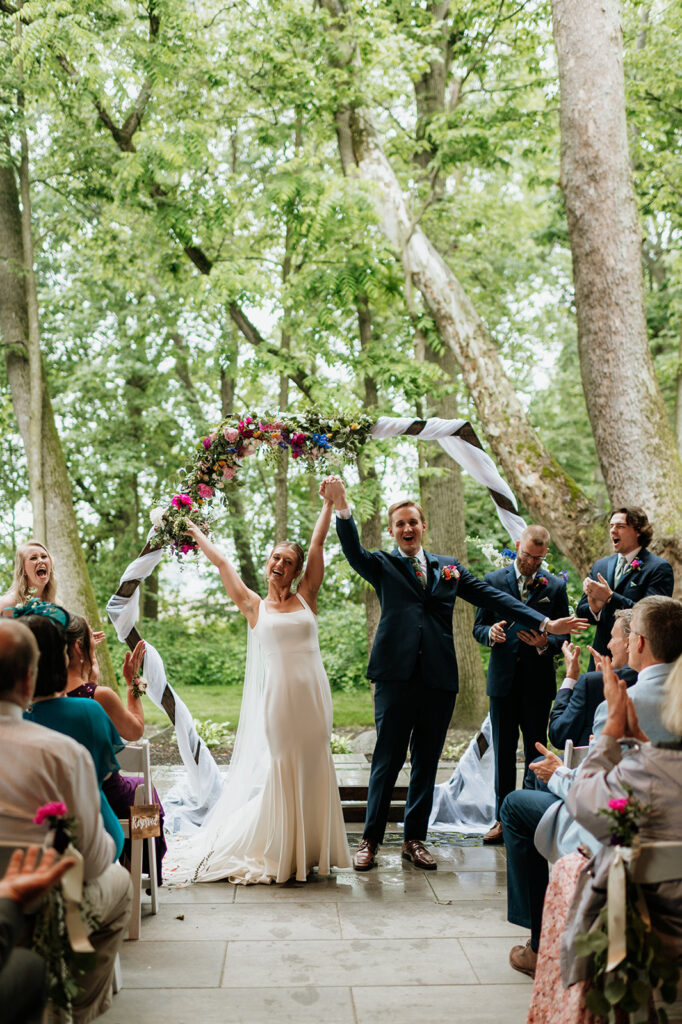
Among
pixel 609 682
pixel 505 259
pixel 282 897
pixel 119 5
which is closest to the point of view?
pixel 609 682

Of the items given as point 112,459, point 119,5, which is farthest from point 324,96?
point 112,459

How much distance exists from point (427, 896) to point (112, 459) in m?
9.94

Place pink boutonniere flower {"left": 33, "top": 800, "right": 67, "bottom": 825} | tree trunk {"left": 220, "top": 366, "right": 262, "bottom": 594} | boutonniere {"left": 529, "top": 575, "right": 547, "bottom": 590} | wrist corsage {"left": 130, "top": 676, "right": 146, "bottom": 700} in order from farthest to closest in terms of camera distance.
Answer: tree trunk {"left": 220, "top": 366, "right": 262, "bottom": 594} < boutonniere {"left": 529, "top": 575, "right": 547, "bottom": 590} < wrist corsage {"left": 130, "top": 676, "right": 146, "bottom": 700} < pink boutonniere flower {"left": 33, "top": 800, "right": 67, "bottom": 825}

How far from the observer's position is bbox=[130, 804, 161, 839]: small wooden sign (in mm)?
3943

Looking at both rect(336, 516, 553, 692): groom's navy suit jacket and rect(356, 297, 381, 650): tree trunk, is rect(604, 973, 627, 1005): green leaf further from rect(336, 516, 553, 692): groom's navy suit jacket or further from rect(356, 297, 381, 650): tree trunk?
rect(356, 297, 381, 650): tree trunk

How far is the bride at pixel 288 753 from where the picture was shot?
4586 millimetres

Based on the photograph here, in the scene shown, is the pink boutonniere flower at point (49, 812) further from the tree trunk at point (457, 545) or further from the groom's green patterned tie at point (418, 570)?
the tree trunk at point (457, 545)

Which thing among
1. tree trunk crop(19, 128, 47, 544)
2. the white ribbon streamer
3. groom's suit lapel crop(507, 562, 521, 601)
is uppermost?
tree trunk crop(19, 128, 47, 544)

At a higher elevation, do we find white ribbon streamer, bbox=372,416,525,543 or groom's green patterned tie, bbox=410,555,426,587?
white ribbon streamer, bbox=372,416,525,543

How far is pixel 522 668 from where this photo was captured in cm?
512

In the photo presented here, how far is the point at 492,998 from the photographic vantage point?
3285 mm

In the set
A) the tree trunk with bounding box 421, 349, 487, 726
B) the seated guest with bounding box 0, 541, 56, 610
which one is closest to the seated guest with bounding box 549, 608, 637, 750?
the seated guest with bounding box 0, 541, 56, 610

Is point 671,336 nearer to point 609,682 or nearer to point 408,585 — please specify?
point 408,585

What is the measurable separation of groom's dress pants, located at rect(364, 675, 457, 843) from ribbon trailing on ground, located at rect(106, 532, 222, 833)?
1.24m
